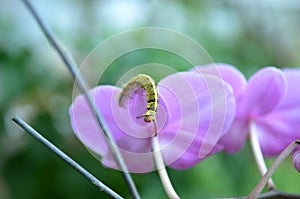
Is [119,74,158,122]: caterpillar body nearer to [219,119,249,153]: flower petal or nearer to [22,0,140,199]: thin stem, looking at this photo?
[22,0,140,199]: thin stem

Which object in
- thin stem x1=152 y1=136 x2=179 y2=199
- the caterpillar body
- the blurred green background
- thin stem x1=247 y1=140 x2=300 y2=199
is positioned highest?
the caterpillar body

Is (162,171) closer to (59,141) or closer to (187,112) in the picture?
(187,112)

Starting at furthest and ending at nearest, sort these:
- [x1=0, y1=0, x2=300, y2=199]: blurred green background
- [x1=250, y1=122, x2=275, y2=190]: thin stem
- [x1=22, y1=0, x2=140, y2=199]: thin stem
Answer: [x1=0, y1=0, x2=300, y2=199]: blurred green background < [x1=250, y1=122, x2=275, y2=190]: thin stem < [x1=22, y1=0, x2=140, y2=199]: thin stem

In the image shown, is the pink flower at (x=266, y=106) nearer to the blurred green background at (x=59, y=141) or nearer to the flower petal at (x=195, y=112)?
the flower petal at (x=195, y=112)

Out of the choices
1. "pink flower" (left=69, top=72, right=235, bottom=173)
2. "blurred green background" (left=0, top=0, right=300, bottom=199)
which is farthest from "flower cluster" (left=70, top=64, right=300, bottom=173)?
"blurred green background" (left=0, top=0, right=300, bottom=199)

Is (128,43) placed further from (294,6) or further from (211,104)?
(294,6)

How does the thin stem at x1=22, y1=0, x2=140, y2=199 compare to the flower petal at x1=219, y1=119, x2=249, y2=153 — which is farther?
the flower petal at x1=219, y1=119, x2=249, y2=153

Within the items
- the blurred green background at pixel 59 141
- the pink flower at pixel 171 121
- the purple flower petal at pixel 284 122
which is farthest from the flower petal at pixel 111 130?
the blurred green background at pixel 59 141

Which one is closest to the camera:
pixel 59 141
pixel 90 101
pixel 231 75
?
pixel 90 101

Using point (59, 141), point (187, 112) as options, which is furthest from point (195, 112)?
point (59, 141)
